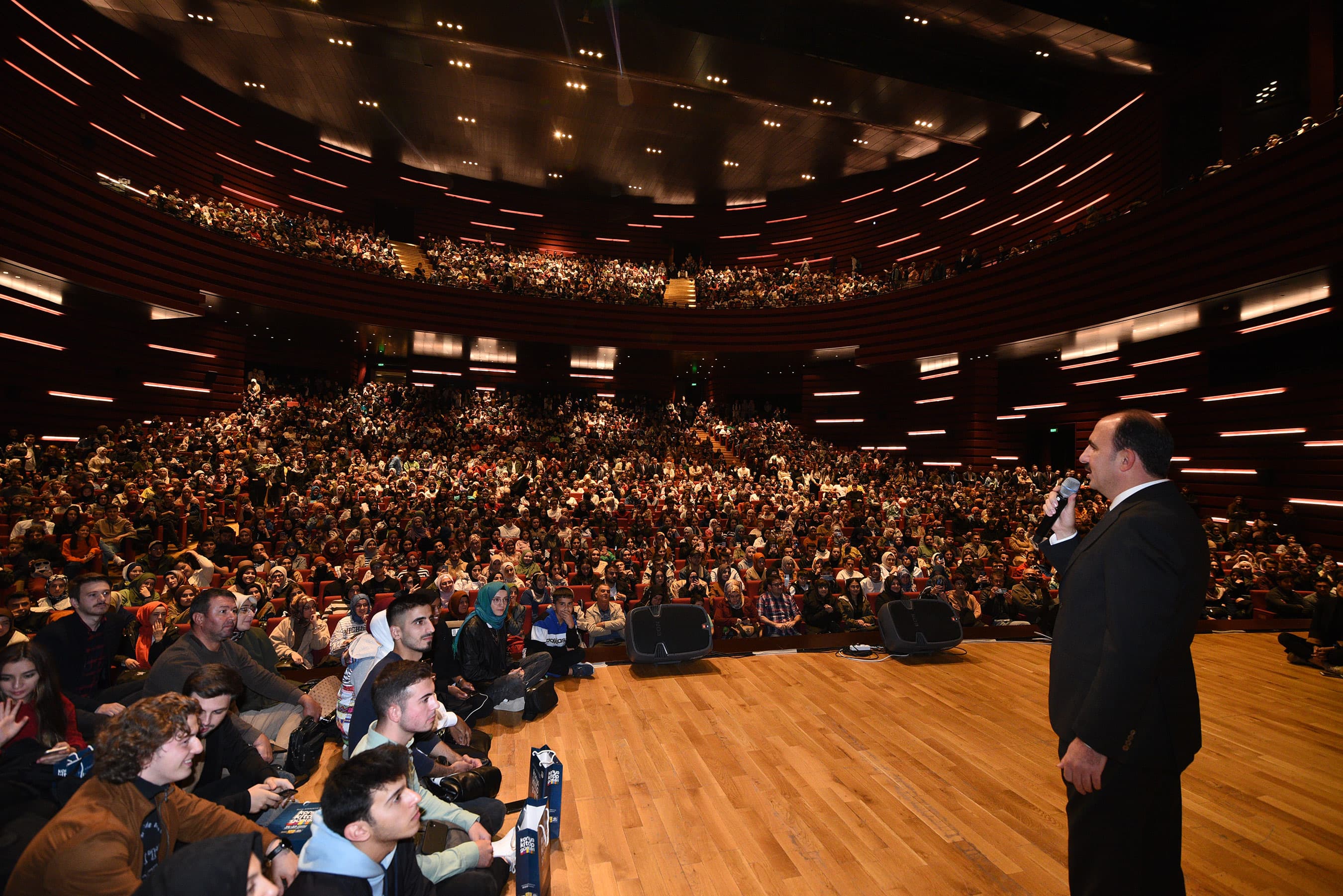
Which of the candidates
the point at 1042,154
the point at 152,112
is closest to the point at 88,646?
the point at 152,112

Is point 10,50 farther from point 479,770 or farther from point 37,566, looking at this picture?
point 479,770

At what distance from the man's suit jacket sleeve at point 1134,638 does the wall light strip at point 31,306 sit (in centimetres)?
1398

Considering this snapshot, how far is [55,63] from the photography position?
11344mm

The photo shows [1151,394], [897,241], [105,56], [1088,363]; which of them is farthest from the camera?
[897,241]

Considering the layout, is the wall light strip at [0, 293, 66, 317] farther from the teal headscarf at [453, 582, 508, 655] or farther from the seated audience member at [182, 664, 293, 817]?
the seated audience member at [182, 664, 293, 817]

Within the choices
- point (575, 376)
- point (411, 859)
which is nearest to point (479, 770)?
point (411, 859)

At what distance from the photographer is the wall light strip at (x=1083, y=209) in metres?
12.6

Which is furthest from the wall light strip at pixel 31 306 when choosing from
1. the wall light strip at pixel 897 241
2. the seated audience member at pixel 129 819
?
the wall light strip at pixel 897 241

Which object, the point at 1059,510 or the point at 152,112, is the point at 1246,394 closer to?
the point at 1059,510

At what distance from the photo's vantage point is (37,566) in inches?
213

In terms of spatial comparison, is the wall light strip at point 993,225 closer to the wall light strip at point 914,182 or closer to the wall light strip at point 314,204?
the wall light strip at point 914,182

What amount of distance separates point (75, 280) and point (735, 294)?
1309cm

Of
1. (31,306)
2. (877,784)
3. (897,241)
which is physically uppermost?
(897,241)

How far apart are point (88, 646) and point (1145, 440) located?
4577mm
